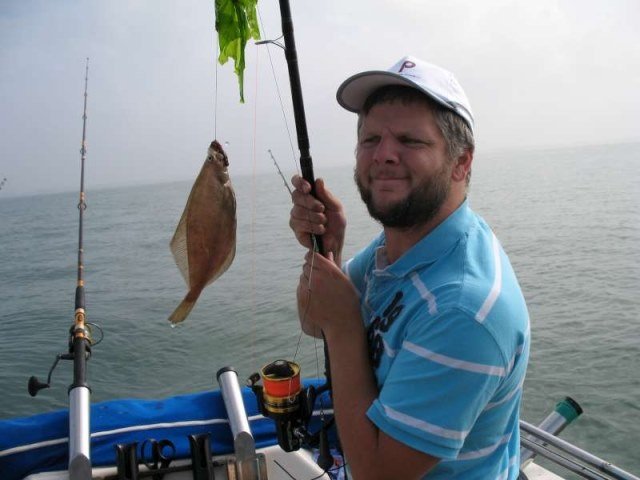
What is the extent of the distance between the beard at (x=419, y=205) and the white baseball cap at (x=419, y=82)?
0.22 metres

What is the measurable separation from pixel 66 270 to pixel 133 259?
82.8 inches

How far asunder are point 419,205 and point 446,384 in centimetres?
62

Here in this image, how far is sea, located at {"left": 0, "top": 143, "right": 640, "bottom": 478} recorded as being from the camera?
24.6 feet

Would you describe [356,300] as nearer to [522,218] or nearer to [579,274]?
[579,274]

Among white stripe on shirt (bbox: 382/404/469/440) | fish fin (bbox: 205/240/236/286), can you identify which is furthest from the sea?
white stripe on shirt (bbox: 382/404/469/440)

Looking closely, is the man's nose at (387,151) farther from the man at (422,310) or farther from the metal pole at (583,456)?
the metal pole at (583,456)

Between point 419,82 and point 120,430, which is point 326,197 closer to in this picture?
point 419,82

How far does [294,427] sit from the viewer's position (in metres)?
2.33

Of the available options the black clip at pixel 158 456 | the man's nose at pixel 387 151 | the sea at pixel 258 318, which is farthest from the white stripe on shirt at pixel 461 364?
the black clip at pixel 158 456

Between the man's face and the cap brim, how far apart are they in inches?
3.0

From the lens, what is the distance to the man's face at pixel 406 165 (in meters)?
1.79

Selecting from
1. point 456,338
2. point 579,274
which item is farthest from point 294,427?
point 579,274

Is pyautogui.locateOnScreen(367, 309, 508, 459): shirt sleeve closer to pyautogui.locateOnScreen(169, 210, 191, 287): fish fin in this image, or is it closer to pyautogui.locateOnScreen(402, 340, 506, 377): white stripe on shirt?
pyautogui.locateOnScreen(402, 340, 506, 377): white stripe on shirt

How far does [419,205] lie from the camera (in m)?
1.82
